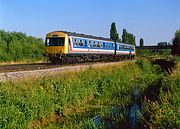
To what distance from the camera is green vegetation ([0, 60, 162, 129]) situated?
11938mm

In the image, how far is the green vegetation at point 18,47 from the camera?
3891 centimetres

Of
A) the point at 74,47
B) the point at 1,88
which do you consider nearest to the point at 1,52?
the point at 74,47

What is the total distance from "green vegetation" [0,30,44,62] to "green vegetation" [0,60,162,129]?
18.4 m

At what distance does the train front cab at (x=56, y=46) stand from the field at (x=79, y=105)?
4837 millimetres

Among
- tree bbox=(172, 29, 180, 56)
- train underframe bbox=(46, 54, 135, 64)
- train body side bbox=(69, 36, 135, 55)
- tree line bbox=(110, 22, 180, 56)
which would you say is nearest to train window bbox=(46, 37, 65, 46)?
train body side bbox=(69, 36, 135, 55)

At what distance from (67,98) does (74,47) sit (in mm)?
11794

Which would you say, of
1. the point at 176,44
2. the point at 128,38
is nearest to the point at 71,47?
the point at 176,44

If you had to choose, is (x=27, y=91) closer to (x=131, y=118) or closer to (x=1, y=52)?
(x=131, y=118)

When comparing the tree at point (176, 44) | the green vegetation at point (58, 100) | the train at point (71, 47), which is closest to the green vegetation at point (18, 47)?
the train at point (71, 47)

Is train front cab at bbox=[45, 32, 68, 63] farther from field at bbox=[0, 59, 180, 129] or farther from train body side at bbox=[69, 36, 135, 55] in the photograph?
field at bbox=[0, 59, 180, 129]

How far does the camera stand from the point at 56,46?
2703 cm

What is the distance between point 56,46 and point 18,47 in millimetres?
14682

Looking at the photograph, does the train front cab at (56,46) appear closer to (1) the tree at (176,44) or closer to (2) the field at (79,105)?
(2) the field at (79,105)

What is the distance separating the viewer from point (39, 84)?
15.2 m
